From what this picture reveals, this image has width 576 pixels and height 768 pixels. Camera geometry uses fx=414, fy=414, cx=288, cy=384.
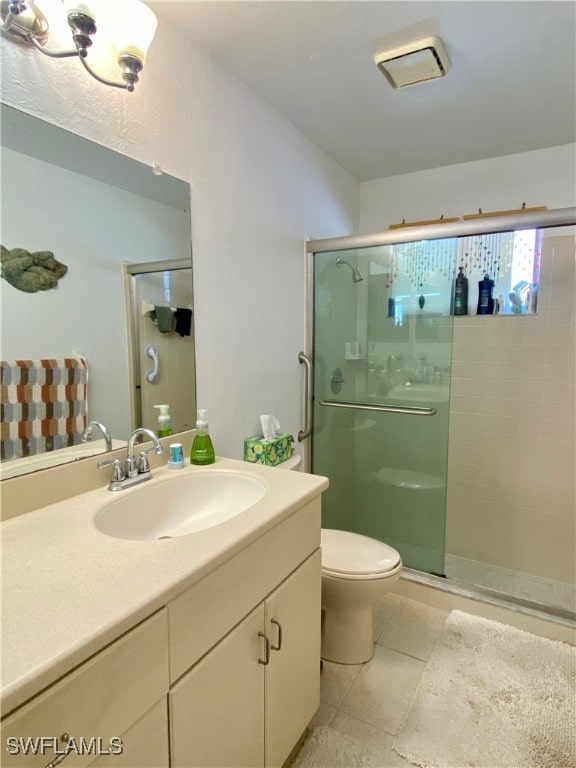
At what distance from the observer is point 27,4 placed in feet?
3.14

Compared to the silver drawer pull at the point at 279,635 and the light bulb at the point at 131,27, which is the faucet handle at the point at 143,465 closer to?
the silver drawer pull at the point at 279,635

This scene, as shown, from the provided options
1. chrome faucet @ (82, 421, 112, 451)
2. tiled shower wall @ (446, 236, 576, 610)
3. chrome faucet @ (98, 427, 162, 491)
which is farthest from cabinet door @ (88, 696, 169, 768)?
tiled shower wall @ (446, 236, 576, 610)

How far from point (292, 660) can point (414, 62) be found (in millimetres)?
2048

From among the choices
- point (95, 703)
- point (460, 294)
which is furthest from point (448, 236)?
point (95, 703)

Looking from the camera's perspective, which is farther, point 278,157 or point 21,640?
point 278,157

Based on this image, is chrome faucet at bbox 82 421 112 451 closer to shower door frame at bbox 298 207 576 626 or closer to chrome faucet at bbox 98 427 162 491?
chrome faucet at bbox 98 427 162 491

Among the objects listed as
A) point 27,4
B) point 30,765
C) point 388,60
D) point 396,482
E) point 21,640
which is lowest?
point 396,482

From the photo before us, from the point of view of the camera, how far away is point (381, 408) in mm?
2295

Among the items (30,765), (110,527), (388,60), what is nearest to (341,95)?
(388,60)

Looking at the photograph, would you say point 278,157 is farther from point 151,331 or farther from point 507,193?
point 507,193

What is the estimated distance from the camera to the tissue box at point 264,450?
1.78 meters

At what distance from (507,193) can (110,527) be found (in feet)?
8.47

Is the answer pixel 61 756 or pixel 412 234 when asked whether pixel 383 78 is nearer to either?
pixel 412 234

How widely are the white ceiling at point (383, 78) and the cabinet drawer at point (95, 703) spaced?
172cm
